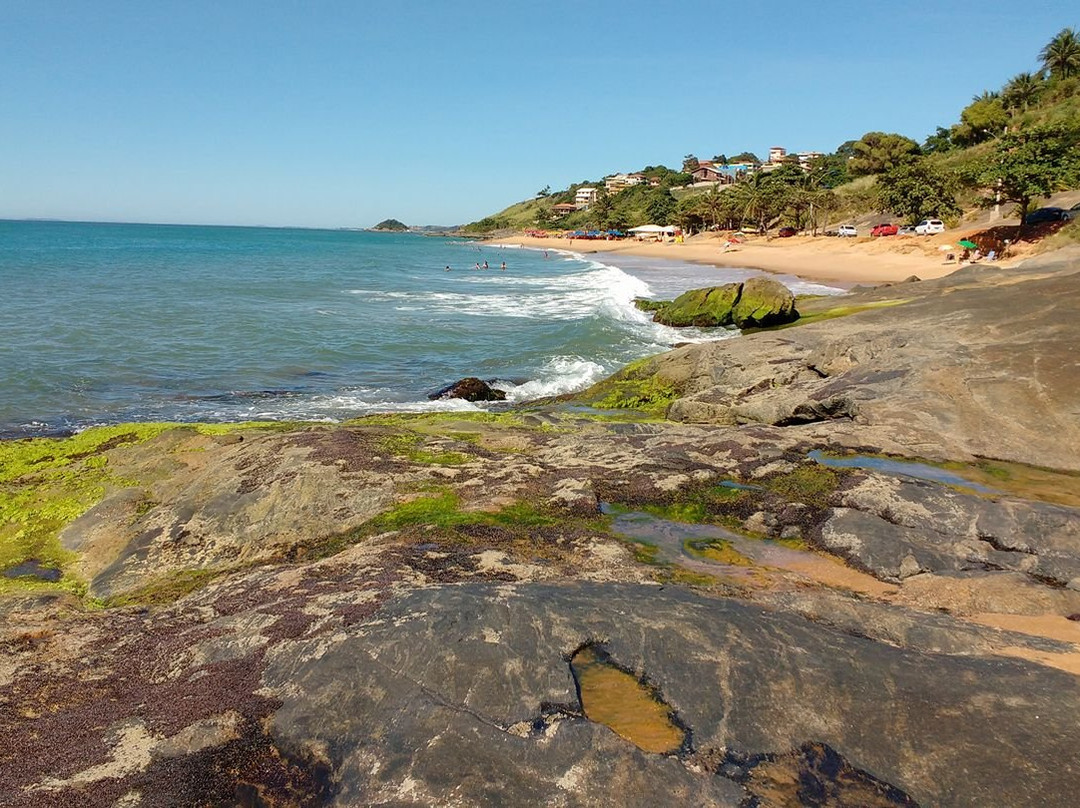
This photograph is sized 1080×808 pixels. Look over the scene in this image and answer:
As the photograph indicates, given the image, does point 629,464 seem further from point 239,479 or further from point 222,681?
point 222,681

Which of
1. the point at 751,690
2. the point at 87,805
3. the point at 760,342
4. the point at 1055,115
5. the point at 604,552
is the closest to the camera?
the point at 87,805

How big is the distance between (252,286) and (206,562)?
5859cm

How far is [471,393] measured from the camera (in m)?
22.3

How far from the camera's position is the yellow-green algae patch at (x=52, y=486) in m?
10.6

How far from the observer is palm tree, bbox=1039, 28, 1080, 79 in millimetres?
89744

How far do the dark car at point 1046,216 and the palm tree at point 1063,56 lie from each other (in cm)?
5950

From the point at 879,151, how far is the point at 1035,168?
70.5m

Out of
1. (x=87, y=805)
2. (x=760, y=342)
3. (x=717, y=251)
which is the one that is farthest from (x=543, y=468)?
(x=717, y=251)

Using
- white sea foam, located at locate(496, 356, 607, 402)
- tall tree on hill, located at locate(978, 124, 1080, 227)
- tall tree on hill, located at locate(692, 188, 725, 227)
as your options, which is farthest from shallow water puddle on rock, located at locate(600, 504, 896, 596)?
tall tree on hill, located at locate(692, 188, 725, 227)

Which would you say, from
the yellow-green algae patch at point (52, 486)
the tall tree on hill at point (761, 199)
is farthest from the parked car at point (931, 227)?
the yellow-green algae patch at point (52, 486)

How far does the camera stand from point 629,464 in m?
11.7

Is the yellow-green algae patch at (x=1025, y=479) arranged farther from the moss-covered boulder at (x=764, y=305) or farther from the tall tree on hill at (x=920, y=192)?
the tall tree on hill at (x=920, y=192)

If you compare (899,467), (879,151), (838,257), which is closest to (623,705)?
(899,467)

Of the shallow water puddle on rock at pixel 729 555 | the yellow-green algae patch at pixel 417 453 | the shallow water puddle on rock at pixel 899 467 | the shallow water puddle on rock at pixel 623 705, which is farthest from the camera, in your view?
the yellow-green algae patch at pixel 417 453
